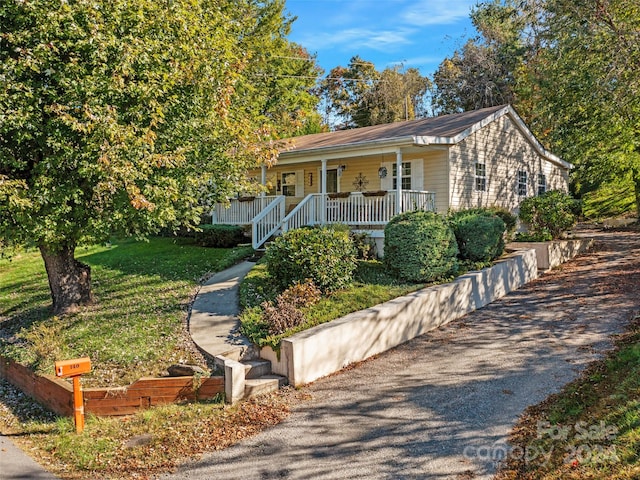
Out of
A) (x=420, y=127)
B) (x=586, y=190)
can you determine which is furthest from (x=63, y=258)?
(x=586, y=190)

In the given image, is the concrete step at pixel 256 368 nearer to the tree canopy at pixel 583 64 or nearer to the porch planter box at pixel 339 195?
the porch planter box at pixel 339 195

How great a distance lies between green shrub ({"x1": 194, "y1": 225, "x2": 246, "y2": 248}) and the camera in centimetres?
1554

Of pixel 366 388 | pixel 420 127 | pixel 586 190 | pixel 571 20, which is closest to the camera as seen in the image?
pixel 366 388

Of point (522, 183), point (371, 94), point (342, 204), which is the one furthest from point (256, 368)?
point (371, 94)

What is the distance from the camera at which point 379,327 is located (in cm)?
748

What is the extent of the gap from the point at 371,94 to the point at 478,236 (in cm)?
2984

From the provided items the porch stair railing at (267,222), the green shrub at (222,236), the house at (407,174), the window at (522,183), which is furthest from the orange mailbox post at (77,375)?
the window at (522,183)

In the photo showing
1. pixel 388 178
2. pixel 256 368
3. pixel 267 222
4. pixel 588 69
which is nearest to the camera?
pixel 256 368

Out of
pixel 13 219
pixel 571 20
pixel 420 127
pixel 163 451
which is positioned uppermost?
pixel 571 20

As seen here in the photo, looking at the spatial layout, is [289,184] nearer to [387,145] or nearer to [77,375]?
[387,145]

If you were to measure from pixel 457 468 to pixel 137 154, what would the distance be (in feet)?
20.6

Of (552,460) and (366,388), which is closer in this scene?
(552,460)

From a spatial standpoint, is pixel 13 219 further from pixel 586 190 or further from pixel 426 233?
pixel 586 190

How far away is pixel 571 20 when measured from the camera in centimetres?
1023
